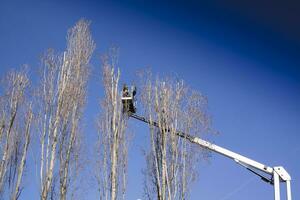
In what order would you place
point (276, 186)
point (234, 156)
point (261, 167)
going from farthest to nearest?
point (234, 156) < point (261, 167) < point (276, 186)

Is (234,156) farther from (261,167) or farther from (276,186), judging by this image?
(276,186)

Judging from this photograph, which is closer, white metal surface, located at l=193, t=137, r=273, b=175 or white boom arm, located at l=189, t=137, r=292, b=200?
white boom arm, located at l=189, t=137, r=292, b=200

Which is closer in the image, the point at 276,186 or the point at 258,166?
the point at 276,186

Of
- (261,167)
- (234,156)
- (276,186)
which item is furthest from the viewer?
(234,156)

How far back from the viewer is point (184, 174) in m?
13.3

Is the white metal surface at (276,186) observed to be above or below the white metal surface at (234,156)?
below

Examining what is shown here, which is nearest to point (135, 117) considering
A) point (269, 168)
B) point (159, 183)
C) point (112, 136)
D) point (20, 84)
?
point (112, 136)

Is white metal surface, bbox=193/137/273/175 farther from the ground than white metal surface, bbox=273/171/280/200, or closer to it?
farther from the ground

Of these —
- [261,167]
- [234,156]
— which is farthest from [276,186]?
[234,156]

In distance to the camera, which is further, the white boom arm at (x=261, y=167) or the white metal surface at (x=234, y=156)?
the white metal surface at (x=234, y=156)

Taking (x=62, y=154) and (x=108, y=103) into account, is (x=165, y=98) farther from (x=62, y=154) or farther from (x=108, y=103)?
(x=62, y=154)

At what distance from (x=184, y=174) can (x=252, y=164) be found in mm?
2420

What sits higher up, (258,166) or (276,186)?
(258,166)

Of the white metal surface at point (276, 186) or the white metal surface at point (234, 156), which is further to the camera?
the white metal surface at point (234, 156)
